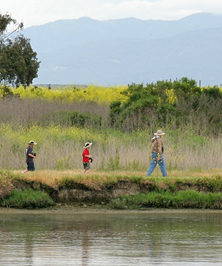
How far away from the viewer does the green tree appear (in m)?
40.7

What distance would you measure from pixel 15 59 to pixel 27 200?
1012 inches

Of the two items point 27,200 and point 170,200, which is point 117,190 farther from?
point 27,200

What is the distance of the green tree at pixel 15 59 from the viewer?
4066 cm

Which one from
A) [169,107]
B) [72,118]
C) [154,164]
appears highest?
[169,107]

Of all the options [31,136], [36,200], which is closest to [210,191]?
[36,200]

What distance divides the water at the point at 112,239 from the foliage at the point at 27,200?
71 centimetres

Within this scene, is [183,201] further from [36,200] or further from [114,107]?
[114,107]

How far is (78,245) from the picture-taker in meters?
10.9

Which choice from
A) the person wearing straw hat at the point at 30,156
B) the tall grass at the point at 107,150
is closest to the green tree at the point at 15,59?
the tall grass at the point at 107,150

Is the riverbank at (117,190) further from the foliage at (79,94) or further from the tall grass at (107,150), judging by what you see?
the foliage at (79,94)

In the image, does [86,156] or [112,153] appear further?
[112,153]

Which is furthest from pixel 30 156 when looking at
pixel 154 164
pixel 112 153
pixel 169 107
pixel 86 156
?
pixel 169 107

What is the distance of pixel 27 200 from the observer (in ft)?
54.9

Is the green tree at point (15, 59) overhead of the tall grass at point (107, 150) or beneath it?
overhead
